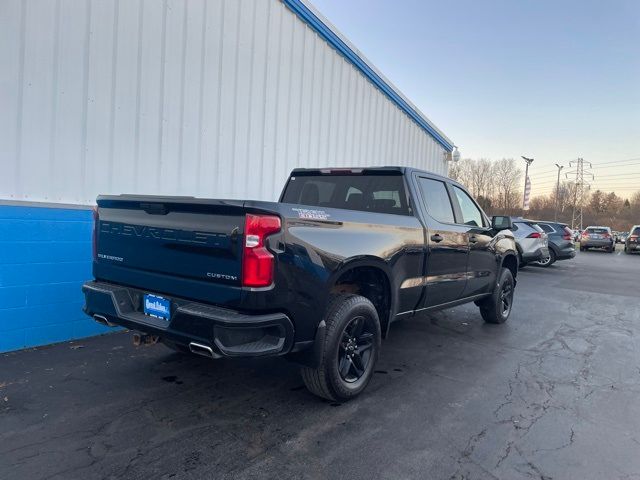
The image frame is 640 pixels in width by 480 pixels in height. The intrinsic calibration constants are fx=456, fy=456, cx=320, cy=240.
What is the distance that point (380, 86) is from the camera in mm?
11062

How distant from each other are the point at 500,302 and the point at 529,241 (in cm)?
856

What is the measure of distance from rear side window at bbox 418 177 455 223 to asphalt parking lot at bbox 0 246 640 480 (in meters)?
1.58

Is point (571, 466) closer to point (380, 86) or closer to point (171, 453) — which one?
point (171, 453)

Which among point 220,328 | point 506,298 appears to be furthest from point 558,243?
point 220,328

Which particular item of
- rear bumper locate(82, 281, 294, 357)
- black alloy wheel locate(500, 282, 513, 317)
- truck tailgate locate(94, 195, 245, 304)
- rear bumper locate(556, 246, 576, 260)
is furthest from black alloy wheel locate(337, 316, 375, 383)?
rear bumper locate(556, 246, 576, 260)

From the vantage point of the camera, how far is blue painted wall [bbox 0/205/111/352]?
4625mm

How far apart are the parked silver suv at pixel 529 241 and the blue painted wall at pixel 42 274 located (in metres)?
12.3

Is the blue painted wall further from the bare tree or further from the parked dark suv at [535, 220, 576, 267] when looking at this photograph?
the bare tree

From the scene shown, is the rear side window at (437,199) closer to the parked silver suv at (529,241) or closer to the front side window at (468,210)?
the front side window at (468,210)

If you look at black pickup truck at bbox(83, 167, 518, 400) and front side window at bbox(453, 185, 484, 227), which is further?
front side window at bbox(453, 185, 484, 227)

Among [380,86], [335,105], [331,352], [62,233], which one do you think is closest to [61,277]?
[62,233]

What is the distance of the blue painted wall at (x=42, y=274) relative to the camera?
462 cm

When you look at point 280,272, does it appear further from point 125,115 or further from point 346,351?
point 125,115

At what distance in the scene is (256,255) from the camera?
2877mm
